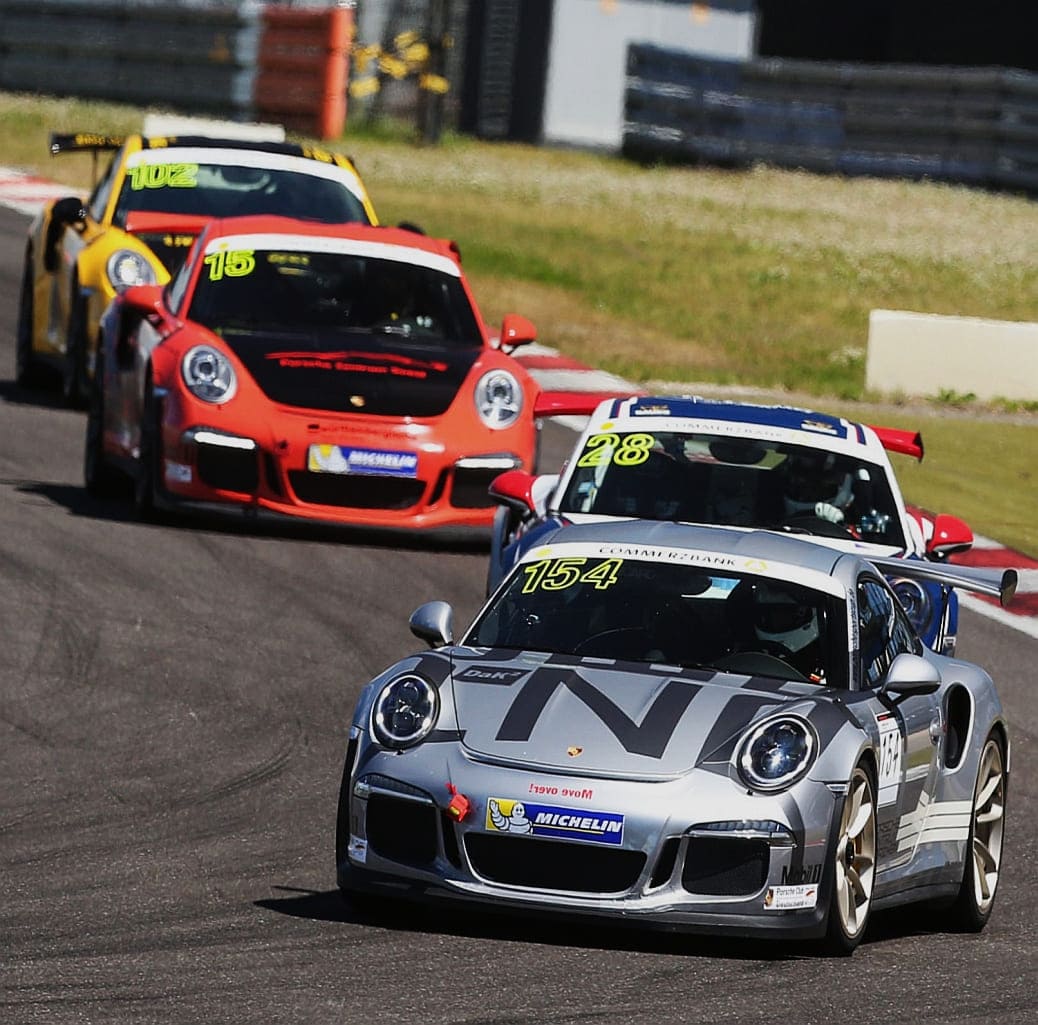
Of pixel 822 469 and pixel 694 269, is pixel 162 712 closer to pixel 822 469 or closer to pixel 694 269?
pixel 822 469

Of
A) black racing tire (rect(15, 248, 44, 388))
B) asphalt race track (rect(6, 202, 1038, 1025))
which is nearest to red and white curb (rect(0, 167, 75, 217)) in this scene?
black racing tire (rect(15, 248, 44, 388))

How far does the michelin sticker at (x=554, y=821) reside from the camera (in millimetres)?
6715

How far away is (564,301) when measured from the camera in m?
24.3

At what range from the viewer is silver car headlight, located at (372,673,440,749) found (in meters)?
7.03

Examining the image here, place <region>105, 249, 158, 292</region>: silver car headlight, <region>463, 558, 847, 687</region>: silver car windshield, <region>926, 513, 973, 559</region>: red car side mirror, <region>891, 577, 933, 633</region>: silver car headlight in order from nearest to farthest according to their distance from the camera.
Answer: <region>463, 558, 847, 687</region>: silver car windshield
<region>891, 577, 933, 633</region>: silver car headlight
<region>926, 513, 973, 559</region>: red car side mirror
<region>105, 249, 158, 292</region>: silver car headlight

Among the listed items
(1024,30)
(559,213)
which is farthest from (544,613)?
(1024,30)

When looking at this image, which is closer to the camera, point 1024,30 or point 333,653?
point 333,653

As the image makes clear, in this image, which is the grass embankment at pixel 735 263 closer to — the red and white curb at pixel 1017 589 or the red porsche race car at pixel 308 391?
the red and white curb at pixel 1017 589

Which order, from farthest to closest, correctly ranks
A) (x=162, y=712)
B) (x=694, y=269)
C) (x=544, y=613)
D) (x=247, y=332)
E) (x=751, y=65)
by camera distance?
1. (x=751, y=65)
2. (x=694, y=269)
3. (x=247, y=332)
4. (x=162, y=712)
5. (x=544, y=613)

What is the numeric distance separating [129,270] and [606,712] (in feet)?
29.0

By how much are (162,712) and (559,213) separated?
863 inches

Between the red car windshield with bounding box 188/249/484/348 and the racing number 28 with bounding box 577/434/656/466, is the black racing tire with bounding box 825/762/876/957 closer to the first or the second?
the racing number 28 with bounding box 577/434/656/466

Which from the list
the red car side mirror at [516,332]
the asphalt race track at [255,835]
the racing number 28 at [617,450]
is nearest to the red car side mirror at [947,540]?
the asphalt race track at [255,835]

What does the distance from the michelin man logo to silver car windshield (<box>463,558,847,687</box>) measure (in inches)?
33.8
